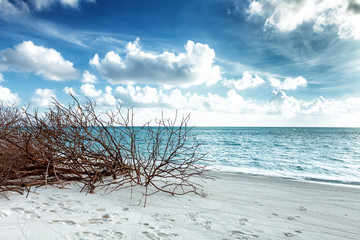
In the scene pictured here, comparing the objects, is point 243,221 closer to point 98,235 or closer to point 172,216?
point 172,216

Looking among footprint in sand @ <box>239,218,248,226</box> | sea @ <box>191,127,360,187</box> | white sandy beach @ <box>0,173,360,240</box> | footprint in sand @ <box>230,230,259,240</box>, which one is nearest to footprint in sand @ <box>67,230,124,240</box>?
white sandy beach @ <box>0,173,360,240</box>

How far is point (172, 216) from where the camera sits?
2480 mm

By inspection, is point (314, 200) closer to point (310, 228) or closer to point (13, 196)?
point (310, 228)

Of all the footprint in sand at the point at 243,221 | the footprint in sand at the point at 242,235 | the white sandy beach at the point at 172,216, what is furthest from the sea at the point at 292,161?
the footprint in sand at the point at 242,235

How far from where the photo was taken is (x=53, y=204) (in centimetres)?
262

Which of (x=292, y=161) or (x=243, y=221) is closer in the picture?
(x=243, y=221)

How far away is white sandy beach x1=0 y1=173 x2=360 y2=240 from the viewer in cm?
202

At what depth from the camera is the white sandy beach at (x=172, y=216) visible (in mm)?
2021

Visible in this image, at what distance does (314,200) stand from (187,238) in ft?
9.46

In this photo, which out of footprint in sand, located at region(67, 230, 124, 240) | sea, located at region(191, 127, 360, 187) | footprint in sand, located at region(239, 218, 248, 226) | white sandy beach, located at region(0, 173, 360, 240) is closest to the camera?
footprint in sand, located at region(67, 230, 124, 240)

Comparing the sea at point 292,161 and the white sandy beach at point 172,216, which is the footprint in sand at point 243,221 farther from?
the sea at point 292,161

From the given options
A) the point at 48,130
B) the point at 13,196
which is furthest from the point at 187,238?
the point at 48,130

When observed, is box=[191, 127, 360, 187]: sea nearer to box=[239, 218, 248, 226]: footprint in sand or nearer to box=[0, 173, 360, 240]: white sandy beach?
box=[0, 173, 360, 240]: white sandy beach

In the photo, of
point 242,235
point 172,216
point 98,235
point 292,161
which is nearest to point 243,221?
point 242,235
